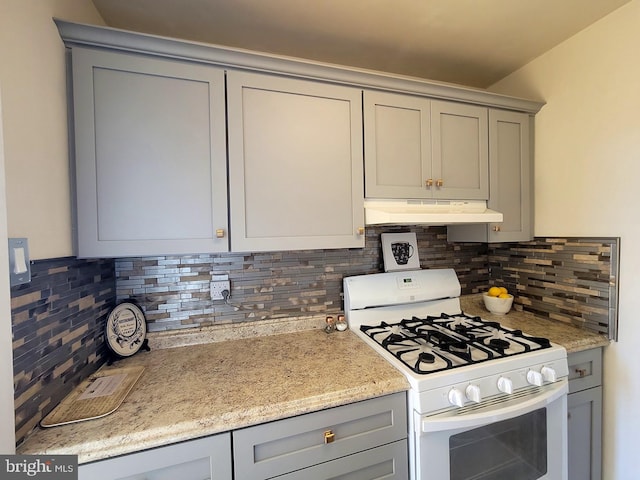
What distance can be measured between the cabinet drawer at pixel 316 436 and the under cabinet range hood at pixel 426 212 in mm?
722

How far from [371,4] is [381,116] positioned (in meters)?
0.45

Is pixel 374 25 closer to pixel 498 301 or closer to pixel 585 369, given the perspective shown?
pixel 498 301

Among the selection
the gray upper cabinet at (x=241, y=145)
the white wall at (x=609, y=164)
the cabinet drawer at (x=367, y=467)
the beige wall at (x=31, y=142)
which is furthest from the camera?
the white wall at (x=609, y=164)

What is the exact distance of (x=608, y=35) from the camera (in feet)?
4.34

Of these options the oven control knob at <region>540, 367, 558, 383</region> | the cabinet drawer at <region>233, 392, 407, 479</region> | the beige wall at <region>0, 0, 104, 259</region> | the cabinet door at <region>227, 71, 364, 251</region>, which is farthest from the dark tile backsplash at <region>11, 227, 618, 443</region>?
the cabinet drawer at <region>233, 392, 407, 479</region>

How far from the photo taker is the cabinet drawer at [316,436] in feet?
2.81

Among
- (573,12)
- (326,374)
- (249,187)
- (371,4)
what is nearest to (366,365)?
(326,374)

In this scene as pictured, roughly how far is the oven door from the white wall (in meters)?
0.41

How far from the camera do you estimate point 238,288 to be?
1.47 m

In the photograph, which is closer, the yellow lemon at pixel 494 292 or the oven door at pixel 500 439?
the oven door at pixel 500 439

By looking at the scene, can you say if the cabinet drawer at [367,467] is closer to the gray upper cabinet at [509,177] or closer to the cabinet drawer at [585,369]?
the cabinet drawer at [585,369]

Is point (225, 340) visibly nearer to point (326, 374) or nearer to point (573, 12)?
point (326, 374)
